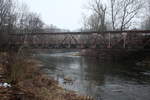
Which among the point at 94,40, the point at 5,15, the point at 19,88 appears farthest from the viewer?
the point at 5,15

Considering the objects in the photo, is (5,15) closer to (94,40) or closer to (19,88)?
(94,40)

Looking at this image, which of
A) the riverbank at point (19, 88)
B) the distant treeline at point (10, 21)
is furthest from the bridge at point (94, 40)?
the riverbank at point (19, 88)

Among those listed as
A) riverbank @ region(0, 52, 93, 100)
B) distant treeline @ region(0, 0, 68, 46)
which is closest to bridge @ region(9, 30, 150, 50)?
distant treeline @ region(0, 0, 68, 46)

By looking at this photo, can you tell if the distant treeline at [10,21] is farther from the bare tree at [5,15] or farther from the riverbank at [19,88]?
the riverbank at [19,88]

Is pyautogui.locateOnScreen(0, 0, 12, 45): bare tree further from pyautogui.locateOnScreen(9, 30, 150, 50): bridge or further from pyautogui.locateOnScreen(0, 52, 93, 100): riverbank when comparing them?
pyautogui.locateOnScreen(0, 52, 93, 100): riverbank

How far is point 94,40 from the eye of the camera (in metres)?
24.7

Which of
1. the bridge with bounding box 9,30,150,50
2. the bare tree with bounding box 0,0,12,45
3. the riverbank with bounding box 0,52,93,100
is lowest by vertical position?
the riverbank with bounding box 0,52,93,100

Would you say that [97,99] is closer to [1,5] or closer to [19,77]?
[19,77]

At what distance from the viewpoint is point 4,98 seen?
21.5ft

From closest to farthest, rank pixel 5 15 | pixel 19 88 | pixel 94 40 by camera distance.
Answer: pixel 19 88 < pixel 94 40 < pixel 5 15

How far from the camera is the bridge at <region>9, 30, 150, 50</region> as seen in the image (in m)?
23.3

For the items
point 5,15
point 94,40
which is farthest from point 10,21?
point 94,40

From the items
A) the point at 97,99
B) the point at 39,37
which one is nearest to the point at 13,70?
the point at 97,99

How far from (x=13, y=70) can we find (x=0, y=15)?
98.6ft
